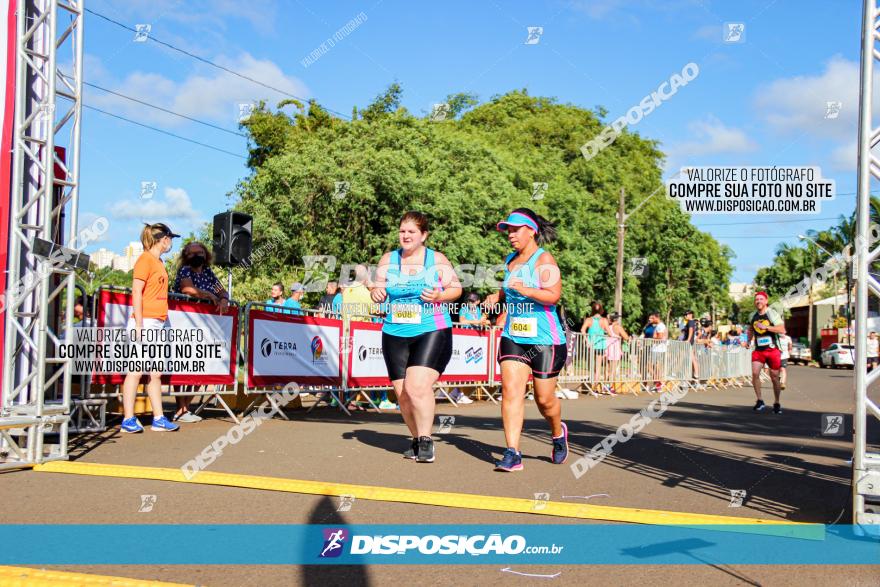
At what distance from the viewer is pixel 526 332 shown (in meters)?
6.67

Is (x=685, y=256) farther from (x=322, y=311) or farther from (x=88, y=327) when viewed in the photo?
(x=88, y=327)

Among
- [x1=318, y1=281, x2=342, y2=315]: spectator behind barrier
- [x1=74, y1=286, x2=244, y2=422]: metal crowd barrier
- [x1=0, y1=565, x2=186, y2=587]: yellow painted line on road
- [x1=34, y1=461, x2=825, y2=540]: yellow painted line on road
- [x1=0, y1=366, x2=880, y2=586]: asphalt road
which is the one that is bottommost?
[x1=0, y1=366, x2=880, y2=586]: asphalt road

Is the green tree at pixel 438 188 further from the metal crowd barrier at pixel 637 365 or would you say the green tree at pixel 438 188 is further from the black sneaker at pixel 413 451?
the black sneaker at pixel 413 451

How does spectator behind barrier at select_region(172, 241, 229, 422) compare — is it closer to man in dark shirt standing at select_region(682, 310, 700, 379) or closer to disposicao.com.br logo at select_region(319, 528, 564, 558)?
disposicao.com.br logo at select_region(319, 528, 564, 558)

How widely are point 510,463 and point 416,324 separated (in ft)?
4.48

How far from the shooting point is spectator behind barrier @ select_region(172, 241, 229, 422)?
9.84 m

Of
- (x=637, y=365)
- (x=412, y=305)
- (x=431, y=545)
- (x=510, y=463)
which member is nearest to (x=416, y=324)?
(x=412, y=305)

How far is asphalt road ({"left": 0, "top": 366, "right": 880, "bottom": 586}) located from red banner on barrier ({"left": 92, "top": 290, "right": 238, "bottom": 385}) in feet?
1.86

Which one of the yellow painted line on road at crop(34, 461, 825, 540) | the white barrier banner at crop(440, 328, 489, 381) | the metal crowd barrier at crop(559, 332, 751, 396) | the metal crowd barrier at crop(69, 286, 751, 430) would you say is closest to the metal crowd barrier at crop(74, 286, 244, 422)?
the metal crowd barrier at crop(69, 286, 751, 430)

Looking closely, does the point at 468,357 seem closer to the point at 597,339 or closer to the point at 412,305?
the point at 597,339

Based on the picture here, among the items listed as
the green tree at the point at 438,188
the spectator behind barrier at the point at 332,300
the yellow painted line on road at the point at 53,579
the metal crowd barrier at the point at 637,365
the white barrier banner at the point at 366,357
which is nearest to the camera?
the yellow painted line on road at the point at 53,579

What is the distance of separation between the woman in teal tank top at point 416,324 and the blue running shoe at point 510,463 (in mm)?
680

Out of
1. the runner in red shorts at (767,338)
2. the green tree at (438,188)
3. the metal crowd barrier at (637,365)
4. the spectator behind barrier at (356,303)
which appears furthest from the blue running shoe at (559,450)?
the green tree at (438,188)

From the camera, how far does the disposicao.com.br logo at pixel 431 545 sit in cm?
393
